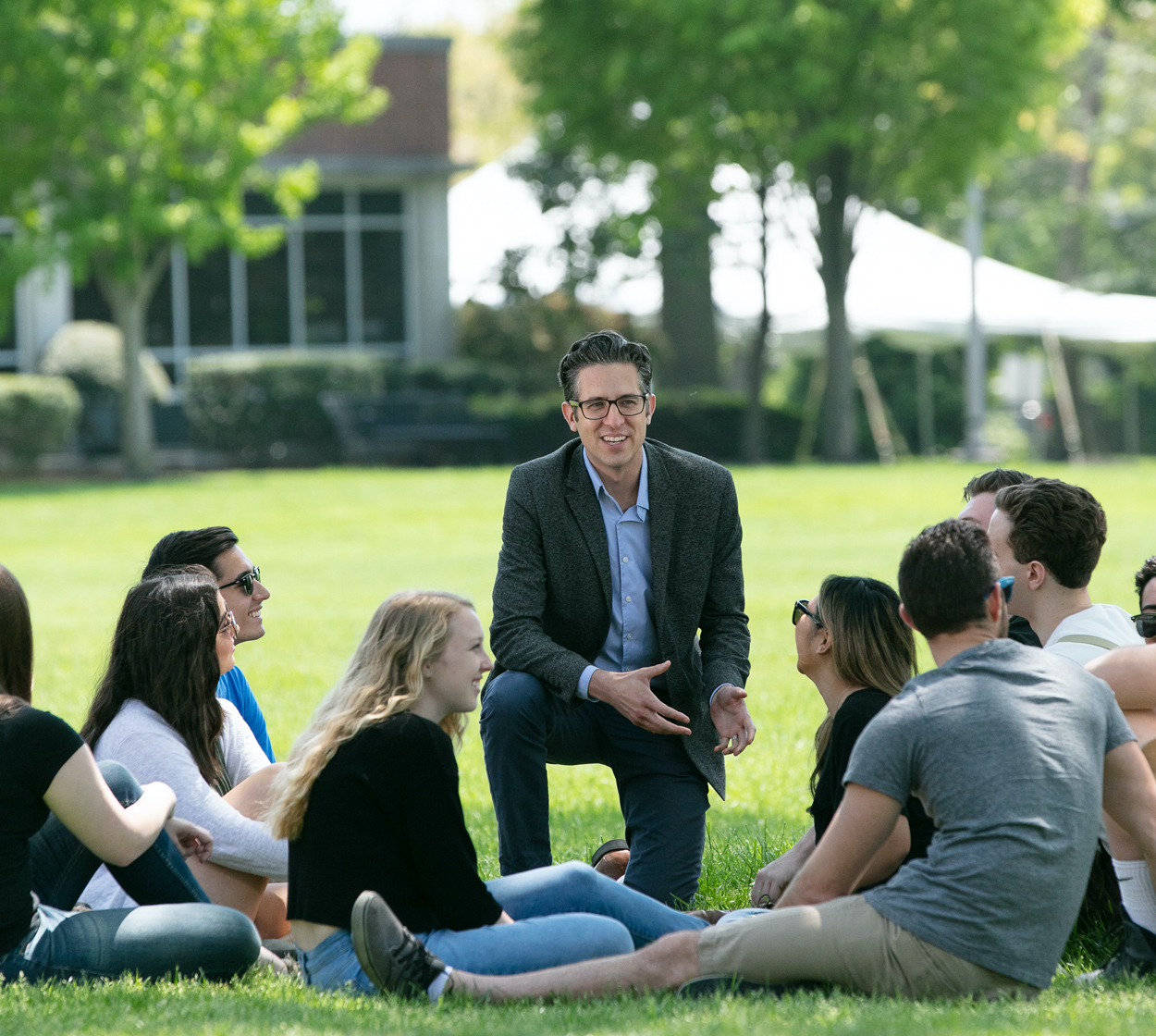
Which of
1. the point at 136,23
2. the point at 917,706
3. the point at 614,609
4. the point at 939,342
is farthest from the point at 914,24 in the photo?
the point at 917,706

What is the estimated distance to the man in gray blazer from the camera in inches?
202

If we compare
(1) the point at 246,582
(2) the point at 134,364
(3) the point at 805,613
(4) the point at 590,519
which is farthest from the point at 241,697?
(2) the point at 134,364

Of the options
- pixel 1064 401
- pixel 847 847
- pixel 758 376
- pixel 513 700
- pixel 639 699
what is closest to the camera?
pixel 847 847

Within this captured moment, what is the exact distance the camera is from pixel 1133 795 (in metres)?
3.80

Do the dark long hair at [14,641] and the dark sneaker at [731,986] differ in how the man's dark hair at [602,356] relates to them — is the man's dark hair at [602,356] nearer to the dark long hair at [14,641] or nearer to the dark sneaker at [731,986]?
the dark long hair at [14,641]

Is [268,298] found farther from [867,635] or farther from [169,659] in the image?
[867,635]

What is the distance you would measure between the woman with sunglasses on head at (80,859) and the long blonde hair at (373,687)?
1.27 ft

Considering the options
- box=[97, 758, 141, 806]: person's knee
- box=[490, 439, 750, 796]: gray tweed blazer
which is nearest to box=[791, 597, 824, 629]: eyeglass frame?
box=[490, 439, 750, 796]: gray tweed blazer

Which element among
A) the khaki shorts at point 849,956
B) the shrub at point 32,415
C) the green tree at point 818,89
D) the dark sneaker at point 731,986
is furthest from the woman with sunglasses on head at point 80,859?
the green tree at point 818,89

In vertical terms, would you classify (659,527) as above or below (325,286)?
below

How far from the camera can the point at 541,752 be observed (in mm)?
5125

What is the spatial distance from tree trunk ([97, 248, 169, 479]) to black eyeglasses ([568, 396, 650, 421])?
19.0 metres

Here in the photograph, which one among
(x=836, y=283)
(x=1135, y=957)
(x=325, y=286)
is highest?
(x=325, y=286)

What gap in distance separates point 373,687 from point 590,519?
5.14 ft
